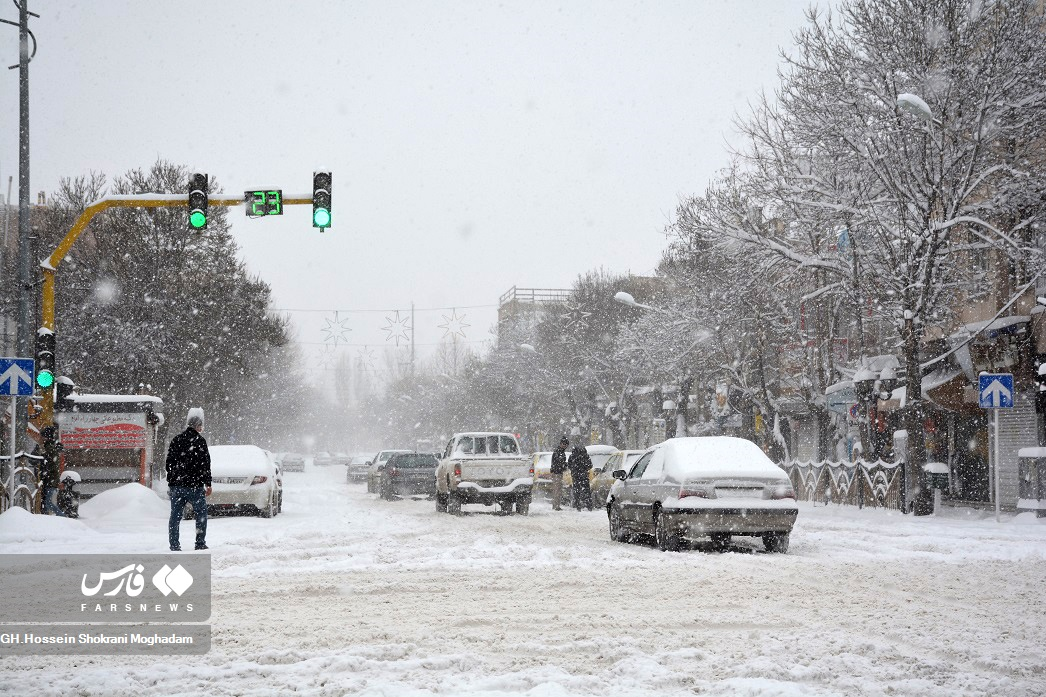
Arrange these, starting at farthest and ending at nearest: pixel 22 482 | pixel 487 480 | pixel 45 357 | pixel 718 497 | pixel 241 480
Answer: pixel 487 480
pixel 241 480
pixel 22 482
pixel 45 357
pixel 718 497

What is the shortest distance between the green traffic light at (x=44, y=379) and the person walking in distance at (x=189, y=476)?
16.8 feet

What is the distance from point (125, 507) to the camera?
71.1 ft

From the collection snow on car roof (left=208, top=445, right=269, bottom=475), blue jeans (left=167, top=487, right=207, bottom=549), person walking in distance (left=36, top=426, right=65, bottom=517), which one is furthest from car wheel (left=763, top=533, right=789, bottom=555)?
person walking in distance (left=36, top=426, right=65, bottom=517)

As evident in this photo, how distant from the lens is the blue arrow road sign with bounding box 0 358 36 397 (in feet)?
57.9

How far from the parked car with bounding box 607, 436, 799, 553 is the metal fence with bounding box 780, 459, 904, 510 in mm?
11118

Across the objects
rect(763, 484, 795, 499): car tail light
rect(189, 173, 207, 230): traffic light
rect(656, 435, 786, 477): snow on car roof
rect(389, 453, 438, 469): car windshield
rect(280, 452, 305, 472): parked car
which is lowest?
rect(280, 452, 305, 472): parked car

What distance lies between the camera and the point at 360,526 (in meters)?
19.7

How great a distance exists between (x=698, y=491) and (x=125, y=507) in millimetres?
12053

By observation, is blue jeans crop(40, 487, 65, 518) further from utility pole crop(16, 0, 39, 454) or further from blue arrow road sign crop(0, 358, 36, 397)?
blue arrow road sign crop(0, 358, 36, 397)

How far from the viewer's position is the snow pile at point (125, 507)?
2119 centimetres

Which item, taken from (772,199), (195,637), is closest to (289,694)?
(195,637)

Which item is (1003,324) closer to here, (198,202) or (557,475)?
(557,475)

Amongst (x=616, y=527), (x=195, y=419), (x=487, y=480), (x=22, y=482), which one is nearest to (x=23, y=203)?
(x=22, y=482)

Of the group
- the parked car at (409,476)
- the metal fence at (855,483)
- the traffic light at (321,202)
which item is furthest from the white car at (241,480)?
the metal fence at (855,483)
